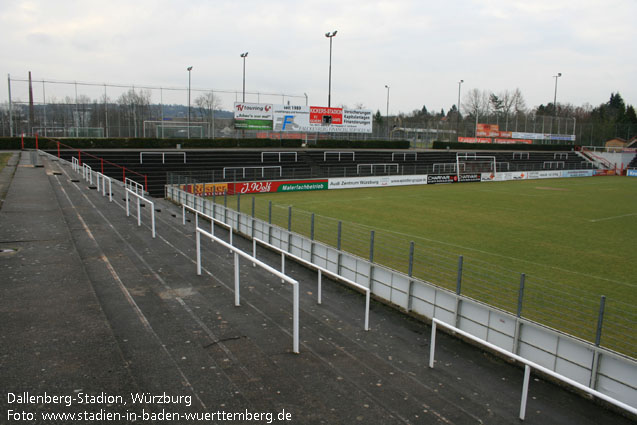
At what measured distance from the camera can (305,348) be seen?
647cm

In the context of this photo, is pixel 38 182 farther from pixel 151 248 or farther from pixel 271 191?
pixel 271 191

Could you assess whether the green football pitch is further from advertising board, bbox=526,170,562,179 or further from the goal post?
advertising board, bbox=526,170,562,179

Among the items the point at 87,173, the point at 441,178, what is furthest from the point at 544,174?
the point at 87,173

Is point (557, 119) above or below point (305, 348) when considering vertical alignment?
above

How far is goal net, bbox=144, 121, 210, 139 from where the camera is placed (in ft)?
158

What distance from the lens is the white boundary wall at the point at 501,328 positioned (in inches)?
258

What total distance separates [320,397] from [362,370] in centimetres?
100

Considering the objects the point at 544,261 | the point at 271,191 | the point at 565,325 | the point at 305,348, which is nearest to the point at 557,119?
the point at 271,191

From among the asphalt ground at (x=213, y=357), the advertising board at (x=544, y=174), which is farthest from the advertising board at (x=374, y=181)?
the asphalt ground at (x=213, y=357)

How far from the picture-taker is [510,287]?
11766 millimetres

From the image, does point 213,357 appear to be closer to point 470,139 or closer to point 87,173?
point 87,173

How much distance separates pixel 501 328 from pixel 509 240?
426 inches

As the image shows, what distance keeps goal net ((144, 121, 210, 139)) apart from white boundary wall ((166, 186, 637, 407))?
3897cm

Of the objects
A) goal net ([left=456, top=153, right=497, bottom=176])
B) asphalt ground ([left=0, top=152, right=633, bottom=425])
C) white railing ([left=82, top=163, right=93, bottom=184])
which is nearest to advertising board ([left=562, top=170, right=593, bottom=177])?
goal net ([left=456, top=153, right=497, bottom=176])
